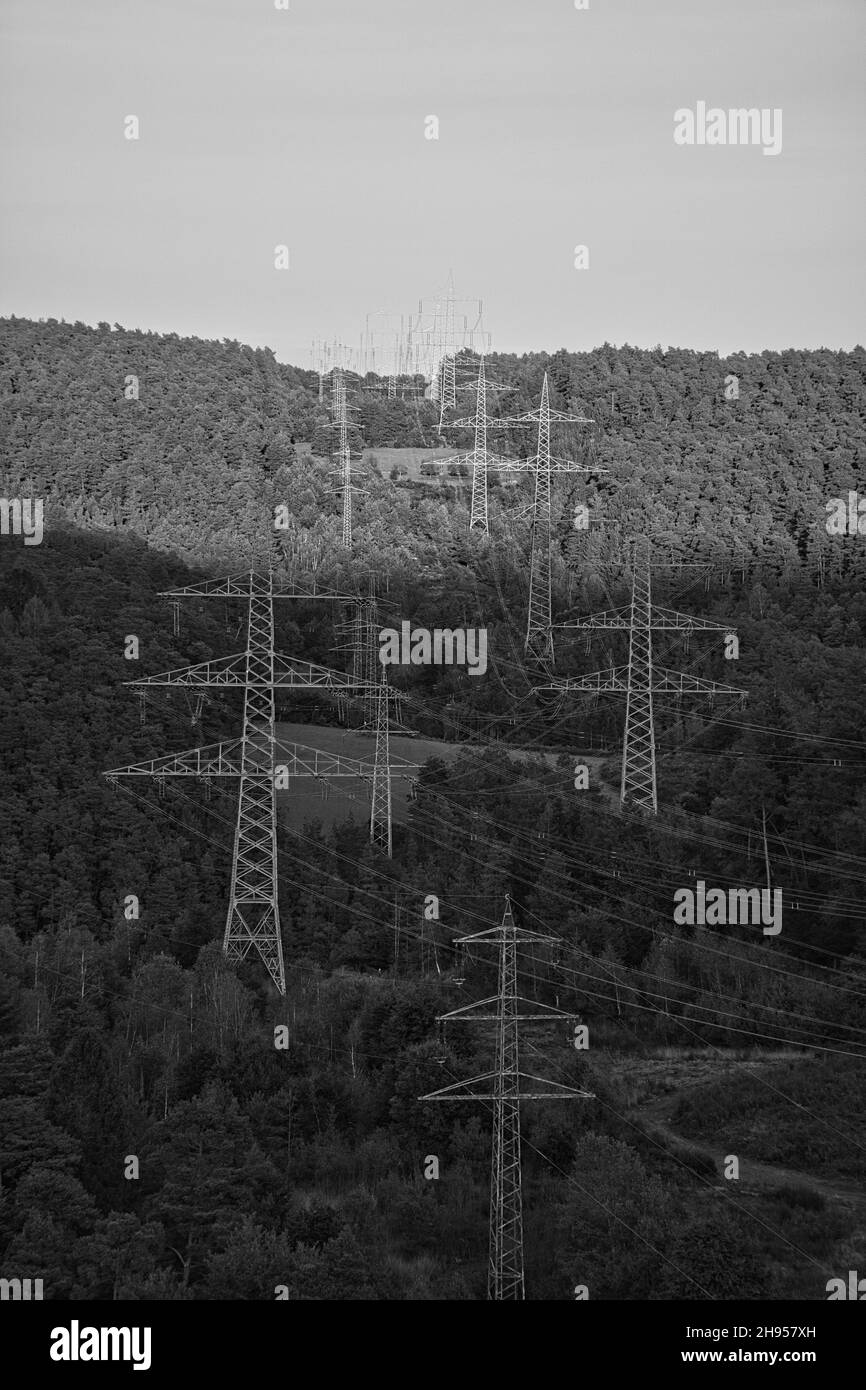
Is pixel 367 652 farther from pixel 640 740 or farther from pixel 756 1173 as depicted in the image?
pixel 756 1173

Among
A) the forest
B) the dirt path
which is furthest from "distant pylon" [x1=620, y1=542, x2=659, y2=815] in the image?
the dirt path

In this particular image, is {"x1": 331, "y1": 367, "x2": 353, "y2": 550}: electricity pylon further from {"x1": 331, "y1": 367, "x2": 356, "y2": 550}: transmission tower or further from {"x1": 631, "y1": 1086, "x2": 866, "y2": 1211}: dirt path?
{"x1": 631, "y1": 1086, "x2": 866, "y2": 1211}: dirt path
